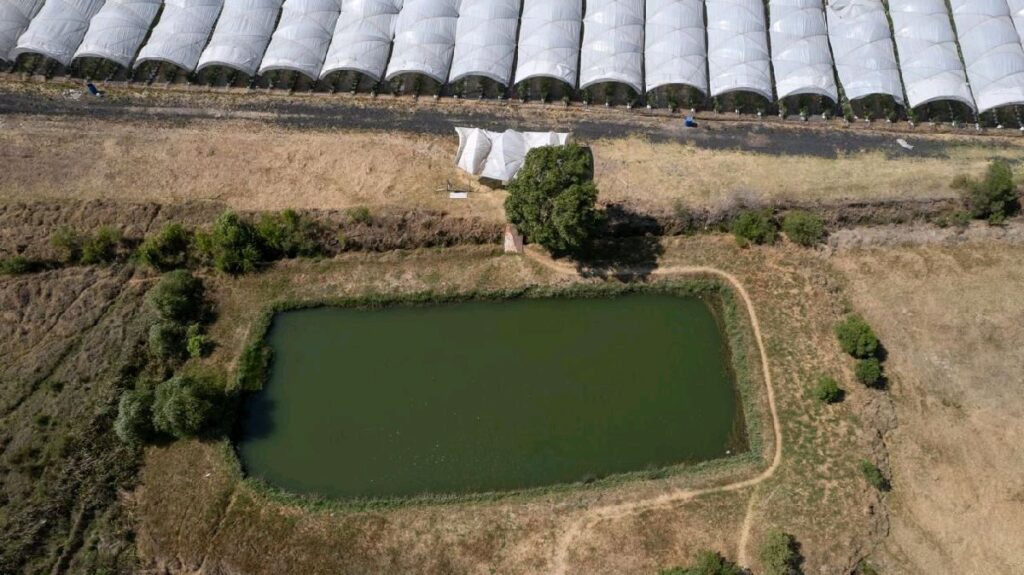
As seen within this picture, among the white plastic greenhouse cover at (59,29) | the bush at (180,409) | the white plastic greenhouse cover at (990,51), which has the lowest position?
the bush at (180,409)

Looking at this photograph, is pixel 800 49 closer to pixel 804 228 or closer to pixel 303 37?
pixel 804 228

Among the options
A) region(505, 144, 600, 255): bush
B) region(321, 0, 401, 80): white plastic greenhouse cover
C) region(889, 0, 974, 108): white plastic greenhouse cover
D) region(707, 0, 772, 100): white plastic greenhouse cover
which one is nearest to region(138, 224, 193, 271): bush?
region(321, 0, 401, 80): white plastic greenhouse cover

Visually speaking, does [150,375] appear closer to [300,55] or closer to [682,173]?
[300,55]

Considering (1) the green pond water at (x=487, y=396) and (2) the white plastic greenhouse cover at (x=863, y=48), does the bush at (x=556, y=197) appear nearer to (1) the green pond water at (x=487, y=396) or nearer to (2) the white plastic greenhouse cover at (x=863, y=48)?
(1) the green pond water at (x=487, y=396)

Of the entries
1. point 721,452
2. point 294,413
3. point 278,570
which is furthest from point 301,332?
point 721,452

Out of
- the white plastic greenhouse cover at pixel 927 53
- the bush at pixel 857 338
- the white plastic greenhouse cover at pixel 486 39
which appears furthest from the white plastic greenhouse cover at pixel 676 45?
the bush at pixel 857 338

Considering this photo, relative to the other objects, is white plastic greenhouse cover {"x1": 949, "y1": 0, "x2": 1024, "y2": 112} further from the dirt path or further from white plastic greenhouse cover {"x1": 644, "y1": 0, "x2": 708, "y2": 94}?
the dirt path
